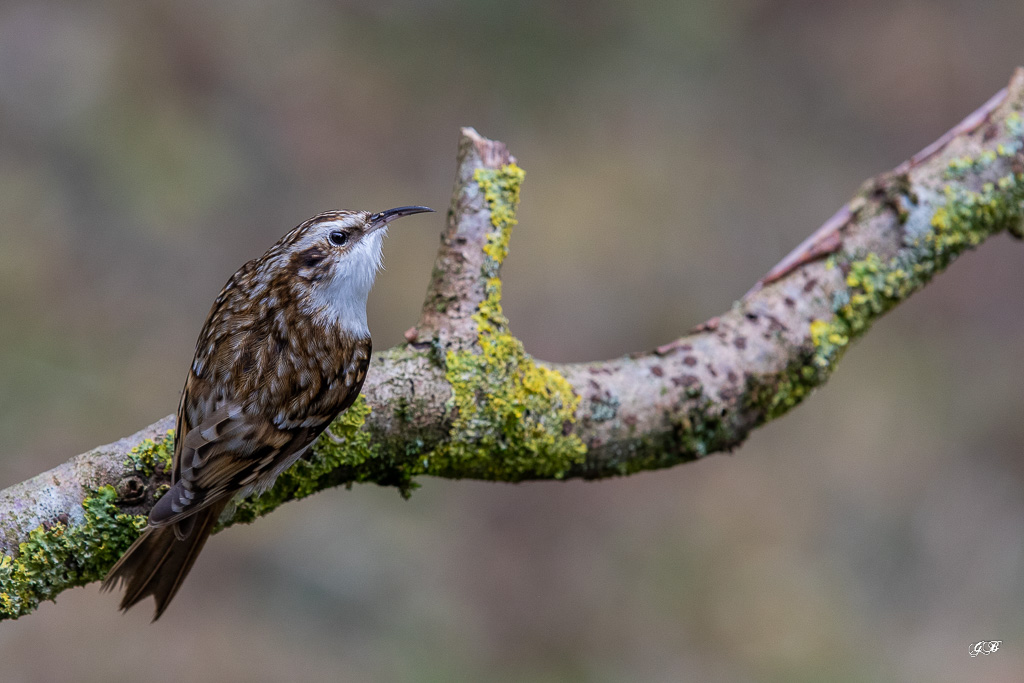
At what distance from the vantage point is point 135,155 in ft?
19.0

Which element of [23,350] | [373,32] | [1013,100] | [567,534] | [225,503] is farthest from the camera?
[373,32]

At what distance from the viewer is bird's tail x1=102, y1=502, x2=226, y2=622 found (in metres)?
2.15

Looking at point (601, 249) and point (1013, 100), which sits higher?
point (601, 249)

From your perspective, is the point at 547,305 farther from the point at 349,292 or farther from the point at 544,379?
the point at 349,292

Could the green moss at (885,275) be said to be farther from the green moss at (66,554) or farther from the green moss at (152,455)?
the green moss at (66,554)

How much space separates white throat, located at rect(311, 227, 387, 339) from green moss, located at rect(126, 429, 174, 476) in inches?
20.5

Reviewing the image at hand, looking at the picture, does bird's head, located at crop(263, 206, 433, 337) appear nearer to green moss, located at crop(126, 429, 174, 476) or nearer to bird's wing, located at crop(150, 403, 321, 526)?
bird's wing, located at crop(150, 403, 321, 526)

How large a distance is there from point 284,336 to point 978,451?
17.2 ft

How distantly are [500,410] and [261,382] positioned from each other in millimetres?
646

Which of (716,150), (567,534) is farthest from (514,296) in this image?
(716,150)

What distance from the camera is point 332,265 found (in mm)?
2424

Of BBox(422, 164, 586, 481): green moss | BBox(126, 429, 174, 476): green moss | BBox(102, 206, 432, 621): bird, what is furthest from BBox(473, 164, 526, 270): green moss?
BBox(126, 429, 174, 476): green moss

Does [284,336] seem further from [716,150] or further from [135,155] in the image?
[716,150]

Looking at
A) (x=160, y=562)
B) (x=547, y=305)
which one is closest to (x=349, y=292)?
(x=160, y=562)
